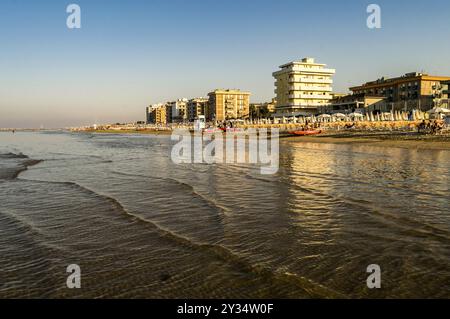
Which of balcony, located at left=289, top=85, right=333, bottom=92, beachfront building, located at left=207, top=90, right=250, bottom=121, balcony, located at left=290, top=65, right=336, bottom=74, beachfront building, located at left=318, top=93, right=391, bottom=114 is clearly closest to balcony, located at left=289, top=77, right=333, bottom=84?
balcony, located at left=289, top=85, right=333, bottom=92

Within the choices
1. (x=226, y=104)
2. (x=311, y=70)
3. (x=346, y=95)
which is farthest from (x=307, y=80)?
(x=226, y=104)

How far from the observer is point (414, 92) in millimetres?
89375

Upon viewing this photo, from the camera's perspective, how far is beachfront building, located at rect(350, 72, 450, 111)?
85062 mm

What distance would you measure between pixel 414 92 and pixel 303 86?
3103 cm

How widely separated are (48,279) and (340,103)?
3926 inches

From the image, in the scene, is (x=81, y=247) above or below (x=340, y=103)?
below

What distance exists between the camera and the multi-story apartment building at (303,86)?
10930 cm

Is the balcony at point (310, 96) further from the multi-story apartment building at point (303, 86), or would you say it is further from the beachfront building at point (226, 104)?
the beachfront building at point (226, 104)

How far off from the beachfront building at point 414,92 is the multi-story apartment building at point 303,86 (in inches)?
735

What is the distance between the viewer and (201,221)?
29.7 ft

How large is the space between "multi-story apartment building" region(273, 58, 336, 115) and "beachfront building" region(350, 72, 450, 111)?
61.2 ft

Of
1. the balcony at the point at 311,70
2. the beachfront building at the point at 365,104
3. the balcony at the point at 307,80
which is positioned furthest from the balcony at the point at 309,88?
the beachfront building at the point at 365,104
